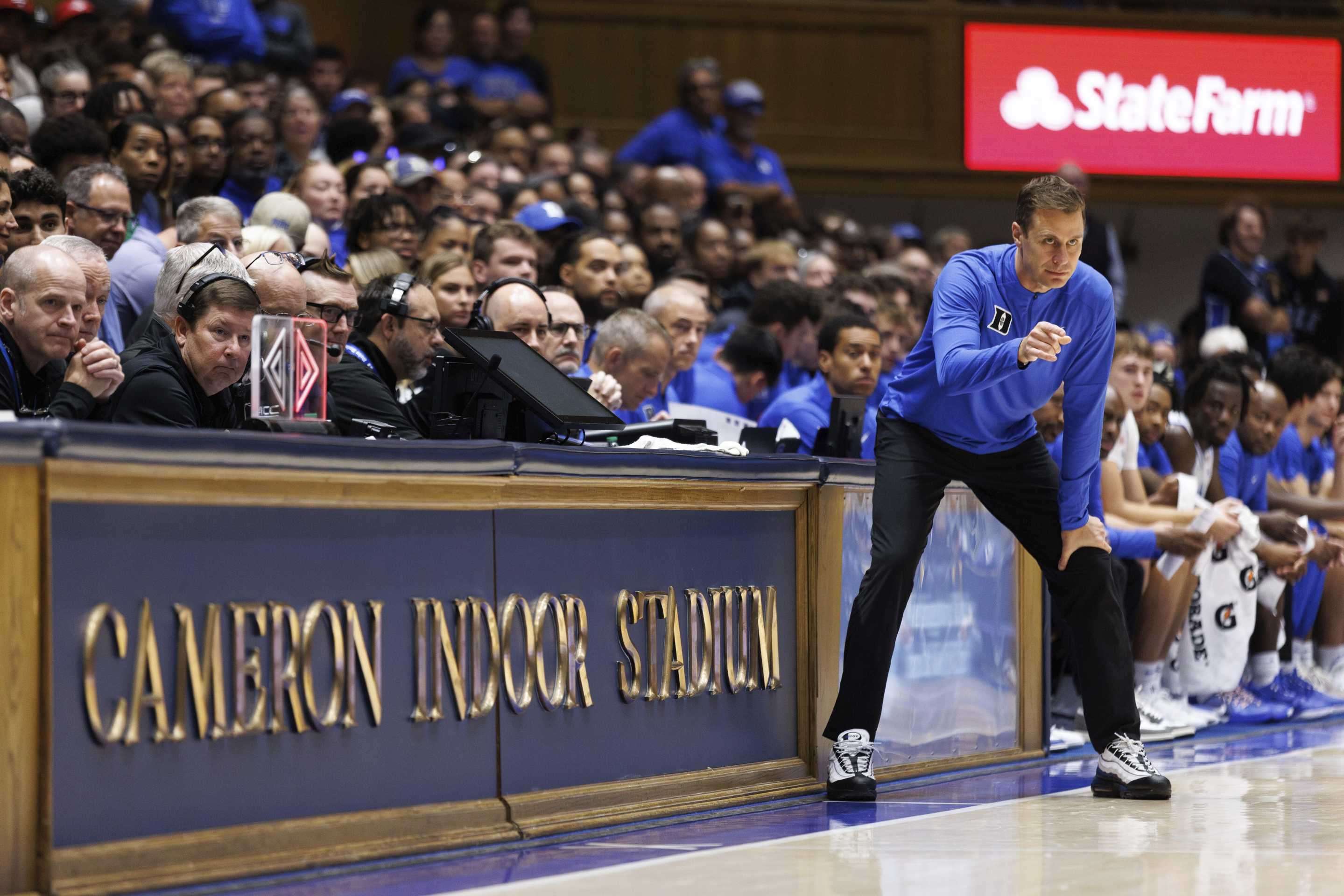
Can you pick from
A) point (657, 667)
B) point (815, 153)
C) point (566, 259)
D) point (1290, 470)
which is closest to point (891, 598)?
point (657, 667)

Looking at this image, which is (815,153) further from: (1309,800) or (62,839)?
(62,839)

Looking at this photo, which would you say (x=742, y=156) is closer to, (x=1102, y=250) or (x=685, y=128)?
(x=685, y=128)

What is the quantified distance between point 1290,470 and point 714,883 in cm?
613

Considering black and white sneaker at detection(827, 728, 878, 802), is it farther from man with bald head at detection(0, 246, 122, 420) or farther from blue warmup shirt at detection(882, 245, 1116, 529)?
man with bald head at detection(0, 246, 122, 420)

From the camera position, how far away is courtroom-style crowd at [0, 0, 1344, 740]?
506cm

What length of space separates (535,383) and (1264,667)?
4.67 m

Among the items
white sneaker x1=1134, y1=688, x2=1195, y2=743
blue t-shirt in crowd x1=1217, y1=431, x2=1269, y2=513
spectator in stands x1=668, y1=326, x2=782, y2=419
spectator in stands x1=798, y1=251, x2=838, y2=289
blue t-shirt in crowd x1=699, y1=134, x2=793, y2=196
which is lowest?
white sneaker x1=1134, y1=688, x2=1195, y2=743

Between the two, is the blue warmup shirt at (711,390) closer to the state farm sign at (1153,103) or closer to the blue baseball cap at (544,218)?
the blue baseball cap at (544,218)

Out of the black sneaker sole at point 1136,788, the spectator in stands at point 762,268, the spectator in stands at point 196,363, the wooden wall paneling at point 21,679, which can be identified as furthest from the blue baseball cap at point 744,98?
the wooden wall paneling at point 21,679

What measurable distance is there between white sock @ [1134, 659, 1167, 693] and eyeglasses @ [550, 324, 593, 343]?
104 inches

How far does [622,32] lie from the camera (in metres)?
14.3

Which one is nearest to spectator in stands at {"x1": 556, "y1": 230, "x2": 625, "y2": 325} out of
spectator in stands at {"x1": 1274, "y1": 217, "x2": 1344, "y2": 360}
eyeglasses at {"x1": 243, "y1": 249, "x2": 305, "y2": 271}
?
eyeglasses at {"x1": 243, "y1": 249, "x2": 305, "y2": 271}

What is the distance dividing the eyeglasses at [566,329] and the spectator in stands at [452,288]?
1.01 feet

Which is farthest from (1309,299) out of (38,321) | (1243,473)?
(38,321)
